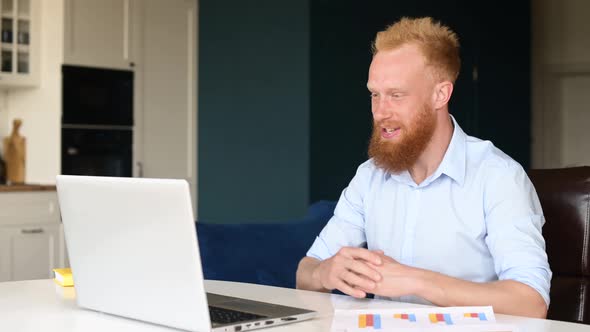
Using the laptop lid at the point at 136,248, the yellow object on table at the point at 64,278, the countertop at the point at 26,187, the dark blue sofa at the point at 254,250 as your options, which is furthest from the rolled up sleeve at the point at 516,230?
the countertop at the point at 26,187

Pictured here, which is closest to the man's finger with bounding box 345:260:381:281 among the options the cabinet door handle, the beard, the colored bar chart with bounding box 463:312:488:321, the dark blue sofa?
the colored bar chart with bounding box 463:312:488:321

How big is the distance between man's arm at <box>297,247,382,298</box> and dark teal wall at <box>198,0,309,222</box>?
3.44 metres

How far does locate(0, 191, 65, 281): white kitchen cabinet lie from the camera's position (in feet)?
16.4

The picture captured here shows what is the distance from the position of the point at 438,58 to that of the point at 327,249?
560 mm

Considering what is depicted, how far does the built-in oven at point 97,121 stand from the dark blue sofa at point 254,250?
2.71 metres

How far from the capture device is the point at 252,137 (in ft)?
19.1

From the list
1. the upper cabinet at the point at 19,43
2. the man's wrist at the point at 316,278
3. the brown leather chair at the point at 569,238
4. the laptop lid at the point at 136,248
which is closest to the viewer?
the laptop lid at the point at 136,248

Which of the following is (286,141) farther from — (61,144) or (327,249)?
(327,249)

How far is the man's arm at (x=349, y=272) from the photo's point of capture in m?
1.78

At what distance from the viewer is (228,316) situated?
1.59 metres

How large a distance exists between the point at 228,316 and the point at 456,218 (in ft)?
2.28

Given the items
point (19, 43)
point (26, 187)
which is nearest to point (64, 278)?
point (26, 187)

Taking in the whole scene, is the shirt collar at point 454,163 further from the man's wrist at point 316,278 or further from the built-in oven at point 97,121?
the built-in oven at point 97,121

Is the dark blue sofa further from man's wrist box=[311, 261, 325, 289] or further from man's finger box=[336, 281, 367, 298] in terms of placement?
man's finger box=[336, 281, 367, 298]
